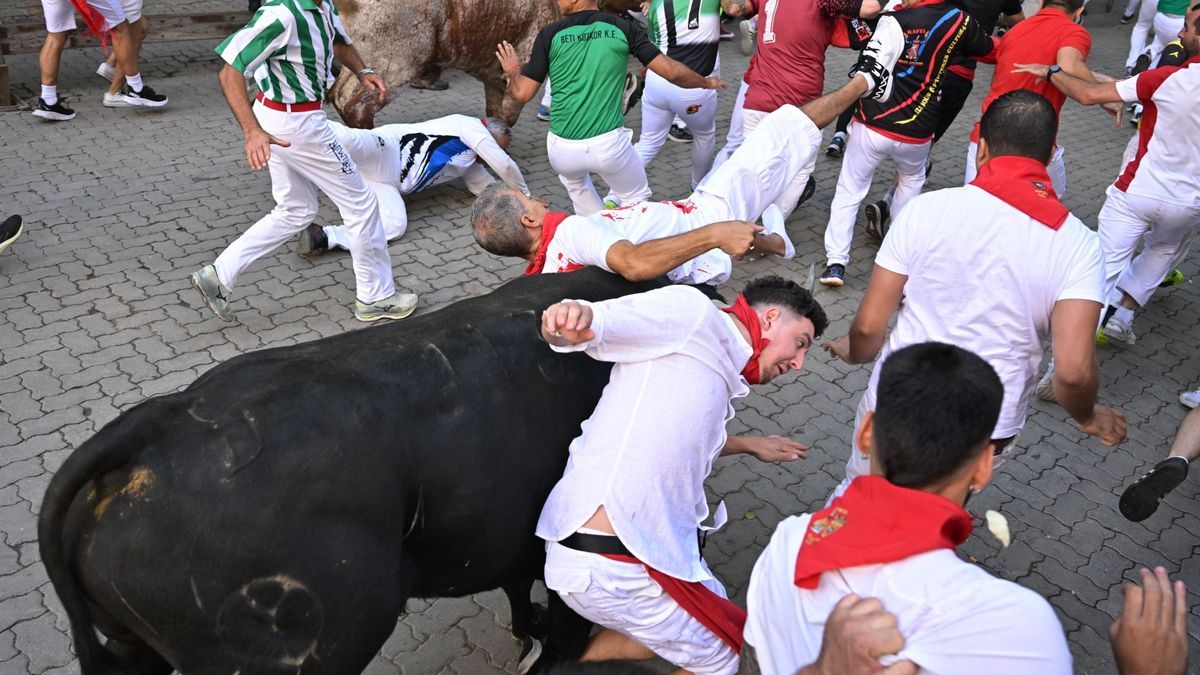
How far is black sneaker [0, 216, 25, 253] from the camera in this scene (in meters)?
6.03

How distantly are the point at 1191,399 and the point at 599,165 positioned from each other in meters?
3.81

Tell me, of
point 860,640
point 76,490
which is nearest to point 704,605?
point 860,640

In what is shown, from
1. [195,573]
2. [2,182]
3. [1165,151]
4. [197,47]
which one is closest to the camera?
[195,573]

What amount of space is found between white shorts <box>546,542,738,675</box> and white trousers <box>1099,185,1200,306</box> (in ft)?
12.8

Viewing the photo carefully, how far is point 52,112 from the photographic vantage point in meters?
8.38

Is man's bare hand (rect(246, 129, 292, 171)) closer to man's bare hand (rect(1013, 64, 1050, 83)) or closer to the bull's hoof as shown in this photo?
the bull's hoof

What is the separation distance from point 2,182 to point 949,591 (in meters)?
7.77

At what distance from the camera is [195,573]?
229cm

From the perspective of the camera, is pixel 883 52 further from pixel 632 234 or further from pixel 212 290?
pixel 212 290

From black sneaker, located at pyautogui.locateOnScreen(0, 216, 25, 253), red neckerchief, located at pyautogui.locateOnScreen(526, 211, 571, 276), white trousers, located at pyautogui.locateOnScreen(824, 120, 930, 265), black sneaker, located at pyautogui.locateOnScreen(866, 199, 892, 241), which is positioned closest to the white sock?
black sneaker, located at pyautogui.locateOnScreen(0, 216, 25, 253)

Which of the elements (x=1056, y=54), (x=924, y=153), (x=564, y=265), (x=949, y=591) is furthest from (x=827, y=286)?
(x=949, y=591)

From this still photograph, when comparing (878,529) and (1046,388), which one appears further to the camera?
(1046,388)

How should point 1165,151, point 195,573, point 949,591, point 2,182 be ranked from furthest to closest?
point 2,182 < point 1165,151 < point 195,573 < point 949,591

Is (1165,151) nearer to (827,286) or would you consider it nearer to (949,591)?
(827,286)
